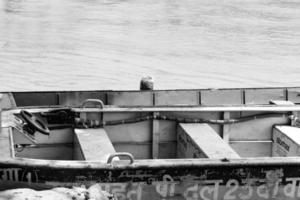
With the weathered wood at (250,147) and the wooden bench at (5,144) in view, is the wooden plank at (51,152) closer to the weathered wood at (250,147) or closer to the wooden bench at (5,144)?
the wooden bench at (5,144)

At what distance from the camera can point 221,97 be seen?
9.39 m

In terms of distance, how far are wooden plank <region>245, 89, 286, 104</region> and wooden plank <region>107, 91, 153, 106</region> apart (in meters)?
1.43

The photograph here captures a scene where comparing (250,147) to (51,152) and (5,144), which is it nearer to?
(51,152)

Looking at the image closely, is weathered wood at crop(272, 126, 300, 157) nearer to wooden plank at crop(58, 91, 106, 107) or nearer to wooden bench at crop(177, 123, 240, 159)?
wooden bench at crop(177, 123, 240, 159)

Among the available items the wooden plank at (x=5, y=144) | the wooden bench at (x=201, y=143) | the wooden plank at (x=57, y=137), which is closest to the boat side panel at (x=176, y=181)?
the wooden plank at (x=5, y=144)

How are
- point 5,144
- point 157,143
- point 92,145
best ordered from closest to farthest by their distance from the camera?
point 5,144 < point 92,145 < point 157,143

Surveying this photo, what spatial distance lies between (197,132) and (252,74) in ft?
43.5

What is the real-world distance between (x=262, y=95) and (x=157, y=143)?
2.12 m

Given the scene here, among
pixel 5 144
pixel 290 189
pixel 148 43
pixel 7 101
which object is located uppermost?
pixel 148 43

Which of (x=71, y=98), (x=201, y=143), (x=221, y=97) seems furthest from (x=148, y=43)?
(x=201, y=143)

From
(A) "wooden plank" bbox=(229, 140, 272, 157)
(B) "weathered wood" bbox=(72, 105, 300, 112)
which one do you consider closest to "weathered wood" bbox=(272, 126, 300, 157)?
(A) "wooden plank" bbox=(229, 140, 272, 157)

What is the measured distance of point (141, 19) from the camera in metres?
30.3

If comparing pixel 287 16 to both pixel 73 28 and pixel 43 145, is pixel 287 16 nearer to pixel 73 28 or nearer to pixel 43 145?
pixel 73 28

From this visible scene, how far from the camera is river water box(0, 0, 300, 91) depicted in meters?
19.6
